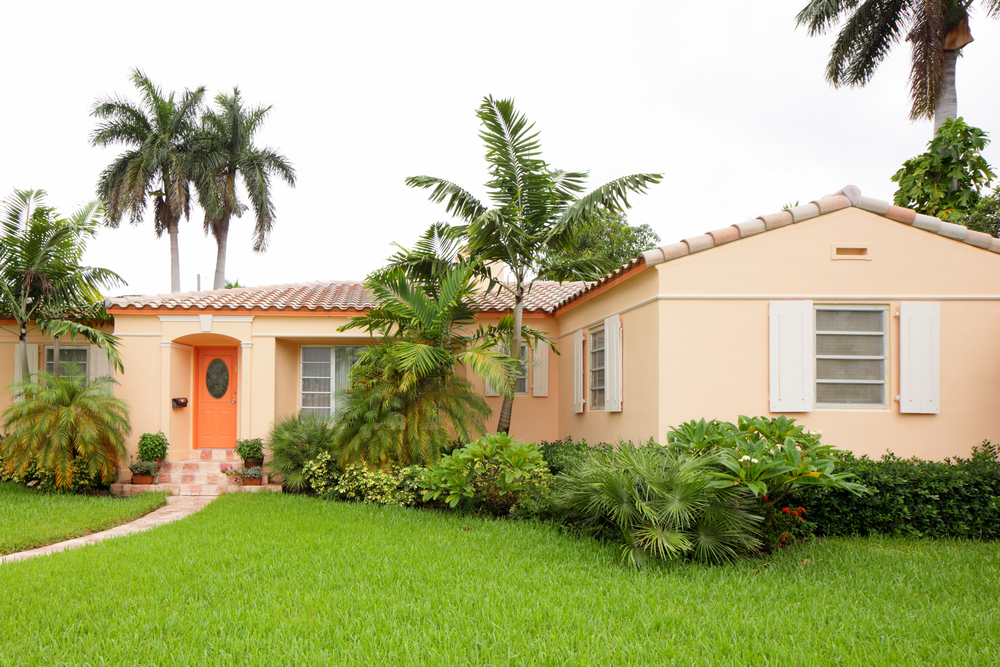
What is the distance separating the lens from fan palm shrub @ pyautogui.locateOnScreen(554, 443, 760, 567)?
5.41 m

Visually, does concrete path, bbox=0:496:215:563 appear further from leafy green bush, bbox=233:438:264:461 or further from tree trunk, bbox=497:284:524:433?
tree trunk, bbox=497:284:524:433

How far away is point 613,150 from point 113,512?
16908 mm

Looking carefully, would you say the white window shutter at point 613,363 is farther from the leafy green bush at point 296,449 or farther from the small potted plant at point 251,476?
the small potted plant at point 251,476

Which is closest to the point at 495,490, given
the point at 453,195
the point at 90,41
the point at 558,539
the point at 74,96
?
the point at 558,539

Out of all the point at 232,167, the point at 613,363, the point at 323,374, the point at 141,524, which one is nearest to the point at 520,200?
the point at 613,363

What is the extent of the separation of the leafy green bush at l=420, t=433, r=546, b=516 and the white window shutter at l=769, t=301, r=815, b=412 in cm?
307

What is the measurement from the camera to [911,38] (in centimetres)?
1592

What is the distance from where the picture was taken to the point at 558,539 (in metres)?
6.48

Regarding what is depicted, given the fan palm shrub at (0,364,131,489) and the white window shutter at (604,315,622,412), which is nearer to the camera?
the white window shutter at (604,315,622,412)

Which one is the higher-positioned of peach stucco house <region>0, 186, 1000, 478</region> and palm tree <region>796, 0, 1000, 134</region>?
palm tree <region>796, 0, 1000, 134</region>

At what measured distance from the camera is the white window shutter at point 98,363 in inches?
456

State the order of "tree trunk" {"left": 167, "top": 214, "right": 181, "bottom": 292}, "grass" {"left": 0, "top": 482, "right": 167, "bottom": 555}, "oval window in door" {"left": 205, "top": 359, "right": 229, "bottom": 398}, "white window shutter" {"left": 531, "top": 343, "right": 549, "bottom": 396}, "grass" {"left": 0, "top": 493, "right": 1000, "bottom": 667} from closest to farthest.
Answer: "grass" {"left": 0, "top": 493, "right": 1000, "bottom": 667} < "grass" {"left": 0, "top": 482, "right": 167, "bottom": 555} < "white window shutter" {"left": 531, "top": 343, "right": 549, "bottom": 396} < "oval window in door" {"left": 205, "top": 359, "right": 229, "bottom": 398} < "tree trunk" {"left": 167, "top": 214, "right": 181, "bottom": 292}

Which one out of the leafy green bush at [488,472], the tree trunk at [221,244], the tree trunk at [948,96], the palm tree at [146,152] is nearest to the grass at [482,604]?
the leafy green bush at [488,472]

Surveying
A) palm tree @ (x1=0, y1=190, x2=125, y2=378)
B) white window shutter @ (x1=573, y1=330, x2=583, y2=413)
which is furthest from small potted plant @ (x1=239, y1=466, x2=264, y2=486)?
white window shutter @ (x1=573, y1=330, x2=583, y2=413)
